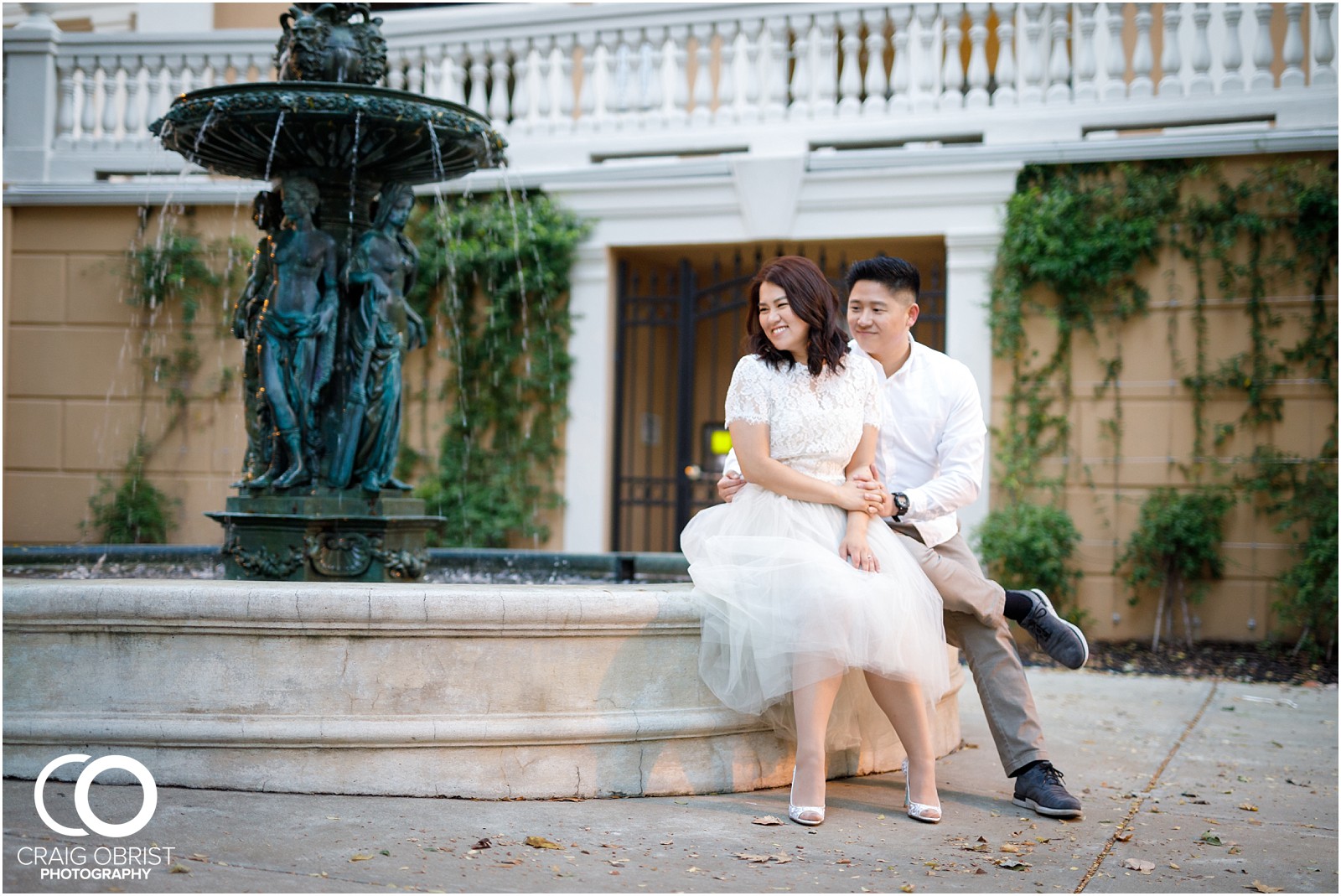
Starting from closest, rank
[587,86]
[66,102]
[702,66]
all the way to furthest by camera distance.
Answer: [702,66]
[587,86]
[66,102]

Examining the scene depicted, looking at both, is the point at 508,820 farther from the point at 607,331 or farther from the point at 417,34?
the point at 417,34

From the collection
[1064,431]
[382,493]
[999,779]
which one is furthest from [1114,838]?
[1064,431]

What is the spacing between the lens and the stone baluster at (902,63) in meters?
9.27

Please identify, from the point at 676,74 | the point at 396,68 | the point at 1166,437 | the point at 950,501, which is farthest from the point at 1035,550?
the point at 396,68

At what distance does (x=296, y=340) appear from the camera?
511 centimetres

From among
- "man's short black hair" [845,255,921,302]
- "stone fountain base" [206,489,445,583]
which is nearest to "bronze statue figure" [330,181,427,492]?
"stone fountain base" [206,489,445,583]

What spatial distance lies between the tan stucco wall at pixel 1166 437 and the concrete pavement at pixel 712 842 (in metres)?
4.22

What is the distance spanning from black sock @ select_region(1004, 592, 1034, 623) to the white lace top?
79cm

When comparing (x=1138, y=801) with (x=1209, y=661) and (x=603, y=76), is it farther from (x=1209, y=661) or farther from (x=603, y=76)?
(x=603, y=76)

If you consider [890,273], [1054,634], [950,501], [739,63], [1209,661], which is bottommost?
[1209,661]

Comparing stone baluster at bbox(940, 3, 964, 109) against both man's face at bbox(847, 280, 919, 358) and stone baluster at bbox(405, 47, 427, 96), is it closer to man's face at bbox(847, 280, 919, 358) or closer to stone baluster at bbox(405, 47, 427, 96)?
stone baluster at bbox(405, 47, 427, 96)

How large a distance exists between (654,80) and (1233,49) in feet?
13.9

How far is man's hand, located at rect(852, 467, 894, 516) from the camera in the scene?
12.5 feet

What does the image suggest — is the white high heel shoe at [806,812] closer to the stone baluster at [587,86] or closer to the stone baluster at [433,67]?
the stone baluster at [587,86]
